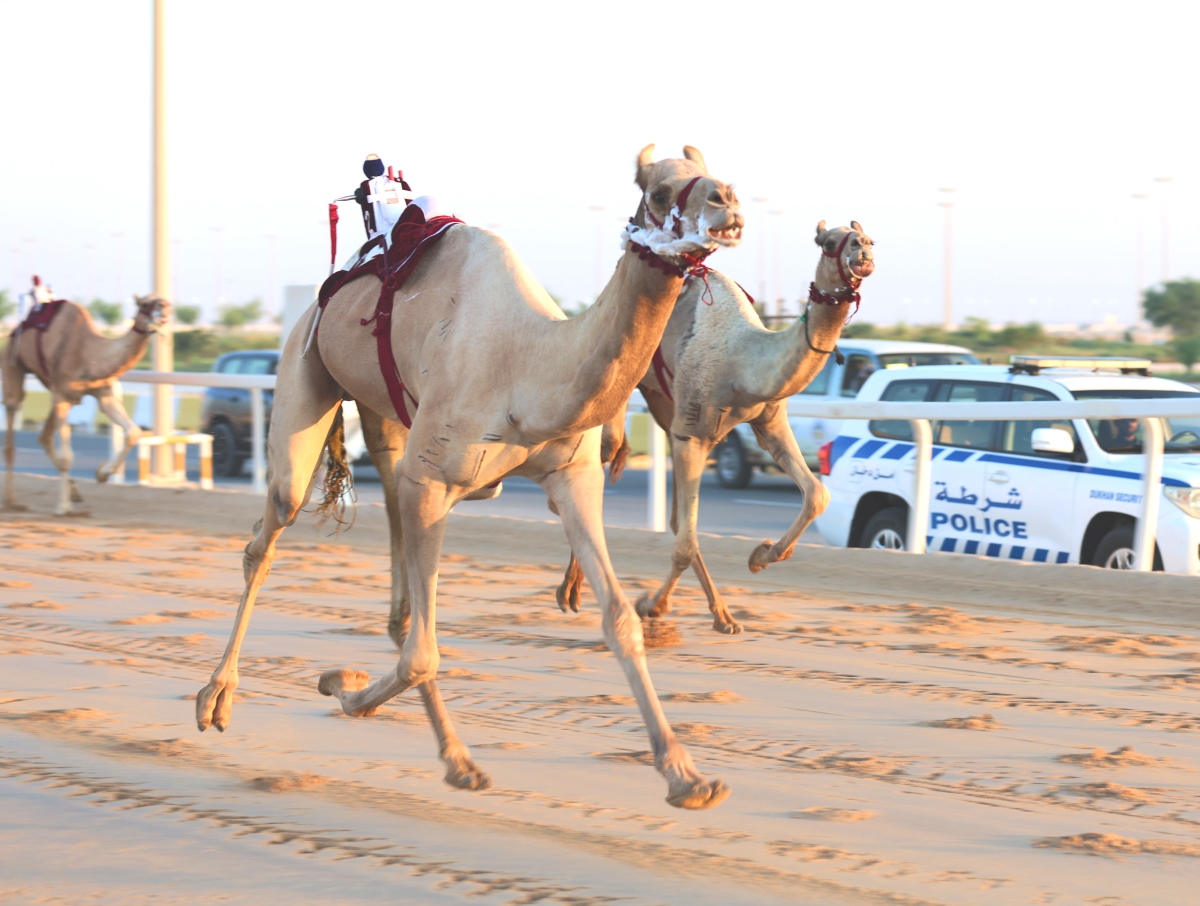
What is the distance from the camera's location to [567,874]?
15.4 ft

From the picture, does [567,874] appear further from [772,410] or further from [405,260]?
[772,410]

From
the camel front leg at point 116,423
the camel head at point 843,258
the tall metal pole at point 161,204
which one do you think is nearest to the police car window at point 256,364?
the tall metal pole at point 161,204

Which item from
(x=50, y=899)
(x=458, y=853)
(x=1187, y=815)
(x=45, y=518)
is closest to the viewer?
(x=50, y=899)

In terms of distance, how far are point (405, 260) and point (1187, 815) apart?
10.5 ft

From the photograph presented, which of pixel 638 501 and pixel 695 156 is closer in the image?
pixel 695 156

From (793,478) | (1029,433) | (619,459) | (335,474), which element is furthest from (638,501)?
(335,474)

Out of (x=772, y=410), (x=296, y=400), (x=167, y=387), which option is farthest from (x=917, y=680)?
(x=167, y=387)

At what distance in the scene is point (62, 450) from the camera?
52.1 ft

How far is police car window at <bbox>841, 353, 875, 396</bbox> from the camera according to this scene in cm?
2031

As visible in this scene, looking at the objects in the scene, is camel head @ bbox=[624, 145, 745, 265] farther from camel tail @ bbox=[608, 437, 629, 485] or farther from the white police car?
the white police car

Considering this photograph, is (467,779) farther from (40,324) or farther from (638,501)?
(638,501)

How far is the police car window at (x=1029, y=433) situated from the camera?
11695mm

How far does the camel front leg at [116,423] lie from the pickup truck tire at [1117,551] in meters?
8.80

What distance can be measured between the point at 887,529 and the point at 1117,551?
186 cm
